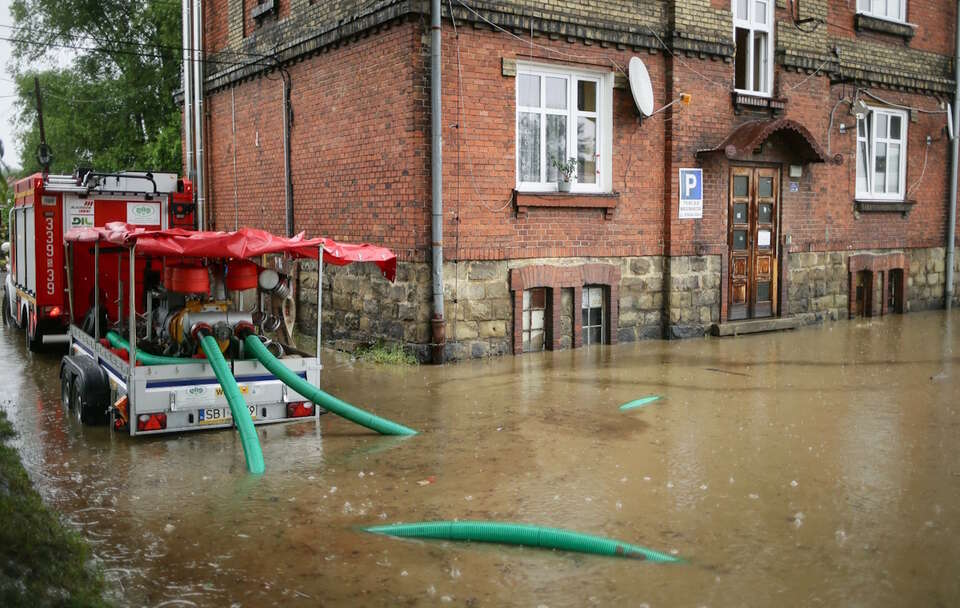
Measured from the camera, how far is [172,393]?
8.45 meters

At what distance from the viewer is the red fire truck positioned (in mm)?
13078

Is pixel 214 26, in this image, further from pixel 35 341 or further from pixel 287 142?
pixel 35 341

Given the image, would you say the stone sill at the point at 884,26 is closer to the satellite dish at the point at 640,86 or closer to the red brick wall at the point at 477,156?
the red brick wall at the point at 477,156

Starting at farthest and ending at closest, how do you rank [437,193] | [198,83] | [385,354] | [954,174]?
[954,174], [198,83], [385,354], [437,193]

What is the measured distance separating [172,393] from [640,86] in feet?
28.2

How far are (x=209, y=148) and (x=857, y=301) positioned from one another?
13489 mm

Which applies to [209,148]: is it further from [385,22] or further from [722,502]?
[722,502]

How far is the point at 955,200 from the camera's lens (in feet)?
65.6

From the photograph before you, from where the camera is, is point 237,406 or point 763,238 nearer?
point 237,406

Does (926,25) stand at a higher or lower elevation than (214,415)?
higher

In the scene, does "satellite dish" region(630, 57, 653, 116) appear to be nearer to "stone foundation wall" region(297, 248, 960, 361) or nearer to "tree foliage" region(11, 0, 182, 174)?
"stone foundation wall" region(297, 248, 960, 361)

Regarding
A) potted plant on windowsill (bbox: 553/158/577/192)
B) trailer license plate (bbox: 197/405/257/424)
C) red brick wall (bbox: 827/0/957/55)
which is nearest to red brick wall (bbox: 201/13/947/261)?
potted plant on windowsill (bbox: 553/158/577/192)

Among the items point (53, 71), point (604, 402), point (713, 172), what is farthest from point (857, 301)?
point (53, 71)

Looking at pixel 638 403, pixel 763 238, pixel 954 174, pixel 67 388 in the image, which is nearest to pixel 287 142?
pixel 67 388
